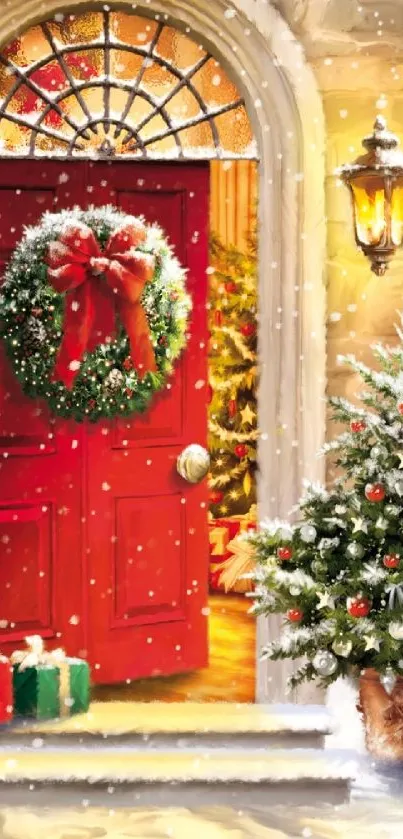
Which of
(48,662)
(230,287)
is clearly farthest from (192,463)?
(230,287)

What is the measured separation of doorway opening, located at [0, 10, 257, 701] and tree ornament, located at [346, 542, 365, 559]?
69.3 inches

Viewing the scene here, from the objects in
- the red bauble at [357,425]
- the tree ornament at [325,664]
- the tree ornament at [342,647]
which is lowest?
the tree ornament at [325,664]

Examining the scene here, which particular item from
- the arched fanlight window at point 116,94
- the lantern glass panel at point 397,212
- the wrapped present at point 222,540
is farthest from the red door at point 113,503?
the wrapped present at point 222,540

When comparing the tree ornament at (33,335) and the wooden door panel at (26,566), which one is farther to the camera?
the wooden door panel at (26,566)

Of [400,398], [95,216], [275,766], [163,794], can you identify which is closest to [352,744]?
[275,766]

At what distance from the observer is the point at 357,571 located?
509 cm

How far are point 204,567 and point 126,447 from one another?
807 millimetres

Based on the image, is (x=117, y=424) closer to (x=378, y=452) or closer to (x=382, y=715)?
(x=378, y=452)

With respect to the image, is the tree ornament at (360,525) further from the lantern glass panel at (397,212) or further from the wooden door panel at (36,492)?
the wooden door panel at (36,492)

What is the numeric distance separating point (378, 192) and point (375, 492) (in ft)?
4.44

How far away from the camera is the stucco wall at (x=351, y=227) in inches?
233

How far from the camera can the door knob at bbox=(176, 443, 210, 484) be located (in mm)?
6629

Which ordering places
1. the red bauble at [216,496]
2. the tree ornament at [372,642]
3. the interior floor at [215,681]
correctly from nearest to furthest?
the tree ornament at [372,642], the interior floor at [215,681], the red bauble at [216,496]

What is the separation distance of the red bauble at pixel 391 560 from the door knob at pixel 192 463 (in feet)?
A: 5.92
